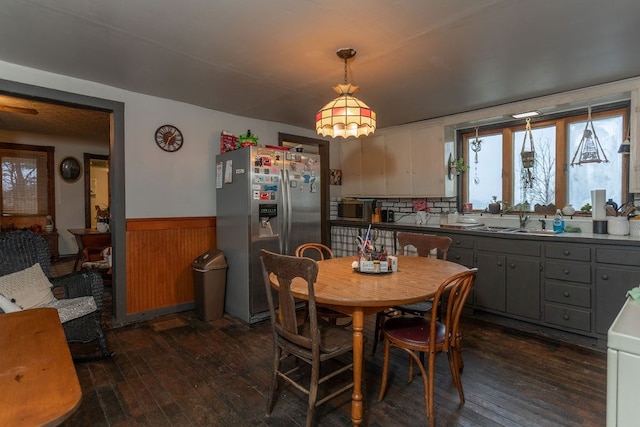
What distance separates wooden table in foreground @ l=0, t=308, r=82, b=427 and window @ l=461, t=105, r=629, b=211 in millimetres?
4101

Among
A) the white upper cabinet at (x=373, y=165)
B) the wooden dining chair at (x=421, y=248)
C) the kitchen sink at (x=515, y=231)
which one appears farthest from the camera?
the white upper cabinet at (x=373, y=165)

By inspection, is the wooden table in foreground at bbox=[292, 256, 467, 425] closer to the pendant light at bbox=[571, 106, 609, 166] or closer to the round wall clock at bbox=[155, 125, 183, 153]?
the pendant light at bbox=[571, 106, 609, 166]

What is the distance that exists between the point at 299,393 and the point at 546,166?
349 cm

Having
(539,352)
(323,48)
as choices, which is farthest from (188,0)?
(539,352)

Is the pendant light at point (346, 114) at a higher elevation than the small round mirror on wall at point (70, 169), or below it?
below

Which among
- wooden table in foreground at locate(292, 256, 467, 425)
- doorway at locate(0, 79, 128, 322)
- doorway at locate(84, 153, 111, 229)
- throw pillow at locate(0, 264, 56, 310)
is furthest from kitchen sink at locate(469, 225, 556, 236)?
doorway at locate(84, 153, 111, 229)

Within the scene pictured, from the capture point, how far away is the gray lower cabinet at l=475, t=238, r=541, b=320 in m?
3.11

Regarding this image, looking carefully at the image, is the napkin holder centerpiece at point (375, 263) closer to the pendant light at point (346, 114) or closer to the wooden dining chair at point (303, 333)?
the wooden dining chair at point (303, 333)

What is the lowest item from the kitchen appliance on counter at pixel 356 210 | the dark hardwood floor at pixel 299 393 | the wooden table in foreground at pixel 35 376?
the dark hardwood floor at pixel 299 393

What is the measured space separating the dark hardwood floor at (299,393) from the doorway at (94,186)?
468cm

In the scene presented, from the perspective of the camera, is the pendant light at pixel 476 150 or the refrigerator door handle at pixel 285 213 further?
the pendant light at pixel 476 150

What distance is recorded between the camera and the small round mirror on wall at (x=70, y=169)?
6344 millimetres

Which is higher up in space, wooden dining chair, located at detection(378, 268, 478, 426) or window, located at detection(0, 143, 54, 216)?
window, located at detection(0, 143, 54, 216)

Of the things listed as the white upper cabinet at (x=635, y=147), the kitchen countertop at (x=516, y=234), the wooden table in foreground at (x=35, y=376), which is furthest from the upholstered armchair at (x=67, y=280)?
the white upper cabinet at (x=635, y=147)
